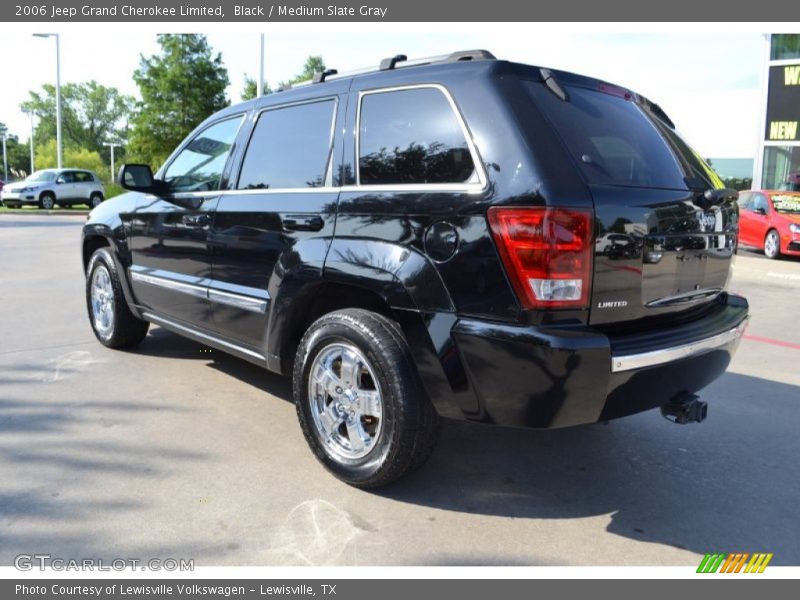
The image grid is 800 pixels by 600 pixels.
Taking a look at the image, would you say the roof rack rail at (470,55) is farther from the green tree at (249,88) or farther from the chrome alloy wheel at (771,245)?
the green tree at (249,88)

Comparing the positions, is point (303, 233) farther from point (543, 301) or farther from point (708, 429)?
point (708, 429)

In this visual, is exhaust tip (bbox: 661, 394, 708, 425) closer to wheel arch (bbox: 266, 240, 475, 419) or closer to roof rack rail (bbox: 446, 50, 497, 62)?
wheel arch (bbox: 266, 240, 475, 419)

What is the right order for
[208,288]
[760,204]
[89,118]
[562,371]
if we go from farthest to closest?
[89,118]
[760,204]
[208,288]
[562,371]

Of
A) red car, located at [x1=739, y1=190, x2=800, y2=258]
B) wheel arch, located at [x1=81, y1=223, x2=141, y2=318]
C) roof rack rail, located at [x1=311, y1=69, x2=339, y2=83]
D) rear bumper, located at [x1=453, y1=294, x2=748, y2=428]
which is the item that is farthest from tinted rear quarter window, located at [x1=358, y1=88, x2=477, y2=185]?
red car, located at [x1=739, y1=190, x2=800, y2=258]

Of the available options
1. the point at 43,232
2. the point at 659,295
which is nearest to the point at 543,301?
the point at 659,295

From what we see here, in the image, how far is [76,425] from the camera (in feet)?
13.1

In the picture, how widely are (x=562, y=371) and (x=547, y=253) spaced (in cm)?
45

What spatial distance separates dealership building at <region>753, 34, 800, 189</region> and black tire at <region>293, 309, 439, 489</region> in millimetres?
21460

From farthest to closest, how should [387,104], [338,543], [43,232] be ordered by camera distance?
[43,232], [387,104], [338,543]

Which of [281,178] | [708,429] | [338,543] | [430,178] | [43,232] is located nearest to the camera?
[338,543]

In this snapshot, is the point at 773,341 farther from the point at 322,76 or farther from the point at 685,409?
the point at 322,76

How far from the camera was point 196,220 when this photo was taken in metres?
4.37

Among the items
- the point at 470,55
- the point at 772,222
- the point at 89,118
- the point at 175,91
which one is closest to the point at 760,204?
the point at 772,222

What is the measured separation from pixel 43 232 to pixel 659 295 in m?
17.3
